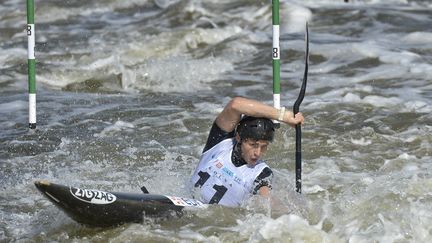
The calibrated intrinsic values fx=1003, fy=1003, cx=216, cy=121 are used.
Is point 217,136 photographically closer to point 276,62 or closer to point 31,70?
point 276,62

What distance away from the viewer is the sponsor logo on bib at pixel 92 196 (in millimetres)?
5387

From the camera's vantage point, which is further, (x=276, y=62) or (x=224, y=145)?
(x=276, y=62)

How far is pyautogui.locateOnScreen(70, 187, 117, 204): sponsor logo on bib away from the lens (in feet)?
17.7

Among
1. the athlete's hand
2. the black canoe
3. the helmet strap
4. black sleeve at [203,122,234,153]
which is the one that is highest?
the athlete's hand

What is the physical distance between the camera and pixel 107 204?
5539 mm

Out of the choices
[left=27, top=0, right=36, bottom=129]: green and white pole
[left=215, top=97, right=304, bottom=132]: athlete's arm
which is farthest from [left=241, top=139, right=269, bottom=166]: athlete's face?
[left=27, top=0, right=36, bottom=129]: green and white pole

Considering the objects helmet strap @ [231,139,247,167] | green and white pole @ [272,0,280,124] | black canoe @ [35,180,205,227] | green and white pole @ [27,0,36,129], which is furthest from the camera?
green and white pole @ [27,0,36,129]

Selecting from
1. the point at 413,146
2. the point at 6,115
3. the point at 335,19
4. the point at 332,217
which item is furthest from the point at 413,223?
the point at 335,19

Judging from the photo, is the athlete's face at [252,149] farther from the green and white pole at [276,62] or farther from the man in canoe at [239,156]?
the green and white pole at [276,62]

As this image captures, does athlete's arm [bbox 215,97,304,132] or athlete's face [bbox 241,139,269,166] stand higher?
athlete's arm [bbox 215,97,304,132]

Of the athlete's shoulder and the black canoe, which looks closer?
the black canoe

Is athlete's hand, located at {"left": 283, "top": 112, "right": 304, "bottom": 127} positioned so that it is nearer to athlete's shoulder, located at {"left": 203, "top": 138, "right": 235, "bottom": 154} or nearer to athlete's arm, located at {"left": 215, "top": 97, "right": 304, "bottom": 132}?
athlete's arm, located at {"left": 215, "top": 97, "right": 304, "bottom": 132}

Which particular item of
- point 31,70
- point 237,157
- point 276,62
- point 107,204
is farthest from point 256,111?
point 31,70

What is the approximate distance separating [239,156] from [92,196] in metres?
0.98
